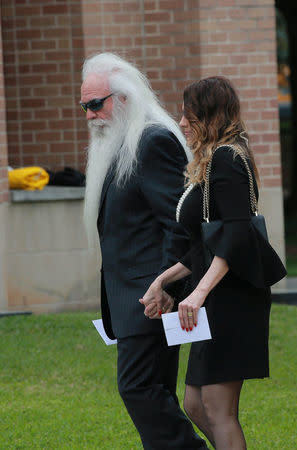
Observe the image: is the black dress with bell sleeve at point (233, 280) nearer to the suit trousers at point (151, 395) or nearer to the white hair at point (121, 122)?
the suit trousers at point (151, 395)

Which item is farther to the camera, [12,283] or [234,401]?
[12,283]

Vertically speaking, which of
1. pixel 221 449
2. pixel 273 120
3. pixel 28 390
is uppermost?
pixel 273 120

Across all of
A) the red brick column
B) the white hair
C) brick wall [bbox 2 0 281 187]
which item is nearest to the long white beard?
the white hair

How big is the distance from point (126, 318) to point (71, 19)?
6638 millimetres

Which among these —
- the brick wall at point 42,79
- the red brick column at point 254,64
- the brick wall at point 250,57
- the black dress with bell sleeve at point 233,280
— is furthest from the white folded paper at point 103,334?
the brick wall at point 42,79

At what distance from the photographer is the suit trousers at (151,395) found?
3910 mm

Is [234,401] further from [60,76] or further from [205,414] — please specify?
[60,76]

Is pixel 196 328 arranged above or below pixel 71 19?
below

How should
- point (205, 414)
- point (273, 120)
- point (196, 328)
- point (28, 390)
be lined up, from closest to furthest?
point (196, 328), point (205, 414), point (28, 390), point (273, 120)

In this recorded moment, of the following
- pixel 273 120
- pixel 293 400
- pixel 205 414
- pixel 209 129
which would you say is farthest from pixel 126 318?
pixel 273 120

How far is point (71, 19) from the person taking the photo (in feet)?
32.9

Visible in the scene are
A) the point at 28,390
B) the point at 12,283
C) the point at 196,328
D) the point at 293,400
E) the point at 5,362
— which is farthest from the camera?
the point at 12,283

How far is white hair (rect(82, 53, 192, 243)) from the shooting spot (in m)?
3.97

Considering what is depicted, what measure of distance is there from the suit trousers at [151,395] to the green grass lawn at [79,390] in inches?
47.0
